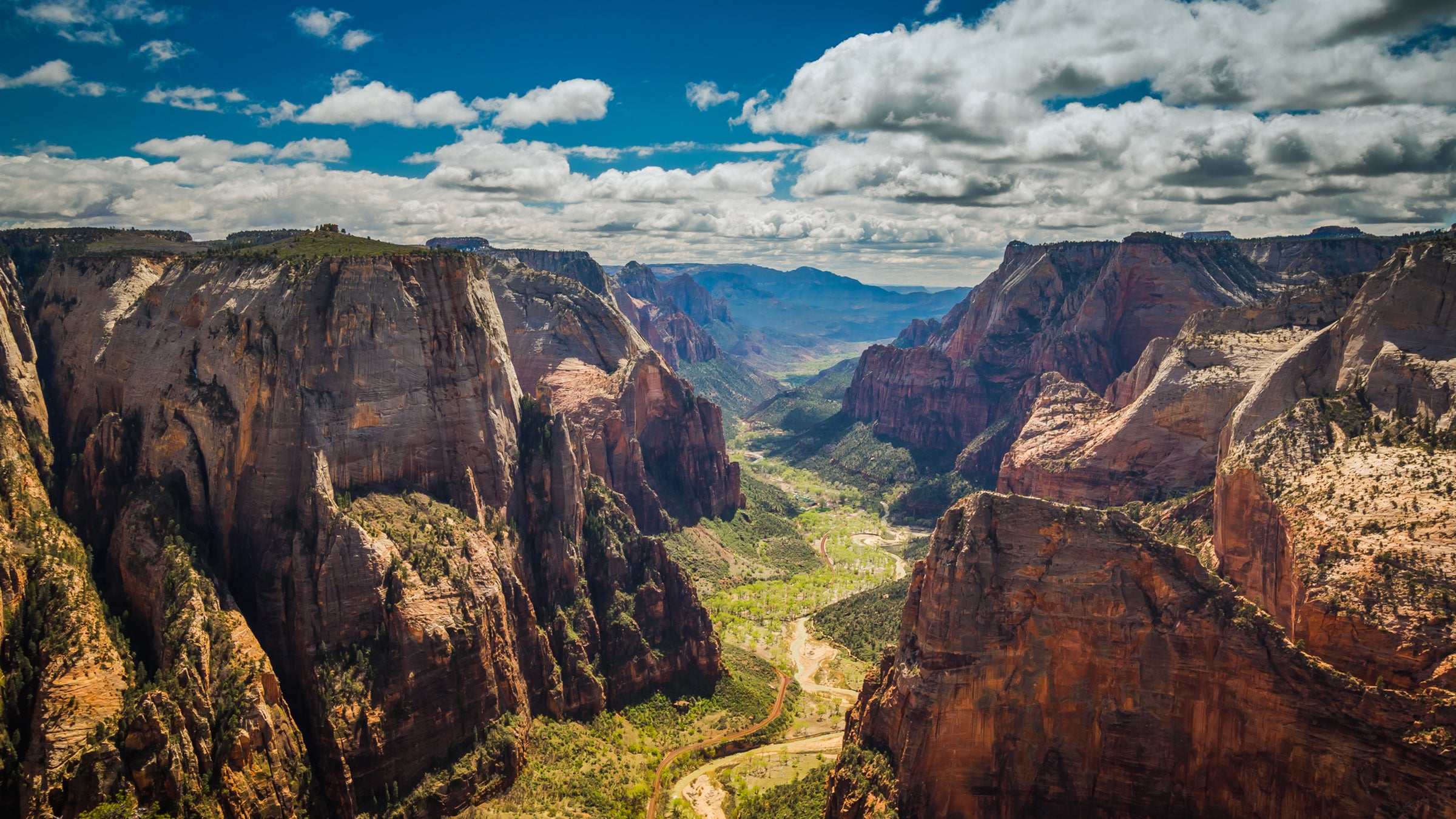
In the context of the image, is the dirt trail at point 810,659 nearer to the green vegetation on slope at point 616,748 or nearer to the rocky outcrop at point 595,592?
the green vegetation on slope at point 616,748

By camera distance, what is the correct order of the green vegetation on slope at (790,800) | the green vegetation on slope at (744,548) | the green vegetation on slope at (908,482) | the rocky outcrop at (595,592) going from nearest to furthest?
the green vegetation on slope at (790,800), the rocky outcrop at (595,592), the green vegetation on slope at (744,548), the green vegetation on slope at (908,482)

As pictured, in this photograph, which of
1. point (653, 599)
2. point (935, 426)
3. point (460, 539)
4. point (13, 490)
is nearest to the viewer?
point (13, 490)

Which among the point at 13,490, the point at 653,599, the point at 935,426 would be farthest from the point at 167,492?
the point at 935,426

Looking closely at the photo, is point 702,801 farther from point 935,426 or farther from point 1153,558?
point 935,426

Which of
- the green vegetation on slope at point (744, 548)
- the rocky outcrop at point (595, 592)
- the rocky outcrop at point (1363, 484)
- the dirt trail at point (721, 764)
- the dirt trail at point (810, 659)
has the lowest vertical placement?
the dirt trail at point (810, 659)

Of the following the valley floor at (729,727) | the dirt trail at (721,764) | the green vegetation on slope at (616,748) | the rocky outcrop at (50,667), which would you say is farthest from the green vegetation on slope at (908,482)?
the rocky outcrop at (50,667)

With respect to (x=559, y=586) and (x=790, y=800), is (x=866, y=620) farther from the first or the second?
(x=790, y=800)
